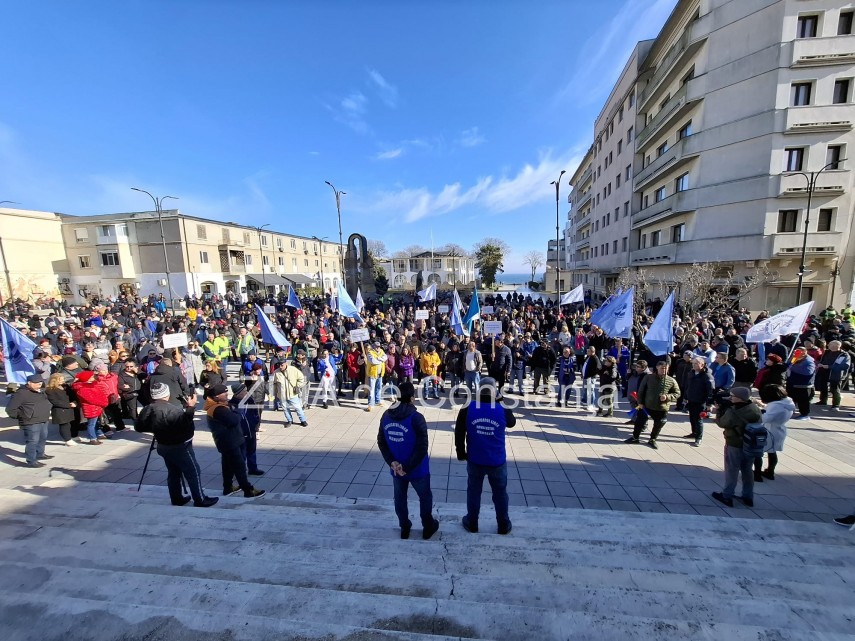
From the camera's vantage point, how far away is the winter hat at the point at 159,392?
4.24 m

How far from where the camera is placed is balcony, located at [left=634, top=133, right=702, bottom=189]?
22.6m

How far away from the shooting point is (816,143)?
19125 millimetres

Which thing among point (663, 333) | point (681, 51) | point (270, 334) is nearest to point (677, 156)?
point (681, 51)

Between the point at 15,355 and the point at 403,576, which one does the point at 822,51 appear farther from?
the point at 15,355

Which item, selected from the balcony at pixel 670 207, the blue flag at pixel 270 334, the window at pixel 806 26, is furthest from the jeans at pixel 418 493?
the window at pixel 806 26

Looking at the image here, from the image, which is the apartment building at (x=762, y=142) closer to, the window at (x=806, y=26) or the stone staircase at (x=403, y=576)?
the window at (x=806, y=26)

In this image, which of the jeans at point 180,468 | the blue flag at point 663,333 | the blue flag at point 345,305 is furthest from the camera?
the blue flag at point 345,305

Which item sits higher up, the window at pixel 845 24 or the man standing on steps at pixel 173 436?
the window at pixel 845 24

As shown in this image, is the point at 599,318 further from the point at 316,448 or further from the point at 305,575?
the point at 305,575

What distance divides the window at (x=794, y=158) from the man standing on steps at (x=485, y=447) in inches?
1063

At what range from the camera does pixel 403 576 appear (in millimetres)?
2932

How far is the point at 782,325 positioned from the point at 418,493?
999 cm

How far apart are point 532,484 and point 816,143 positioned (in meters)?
27.0

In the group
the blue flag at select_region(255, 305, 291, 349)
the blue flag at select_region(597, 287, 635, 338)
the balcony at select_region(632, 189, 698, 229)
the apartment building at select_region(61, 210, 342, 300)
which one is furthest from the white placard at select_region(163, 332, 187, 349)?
the balcony at select_region(632, 189, 698, 229)
